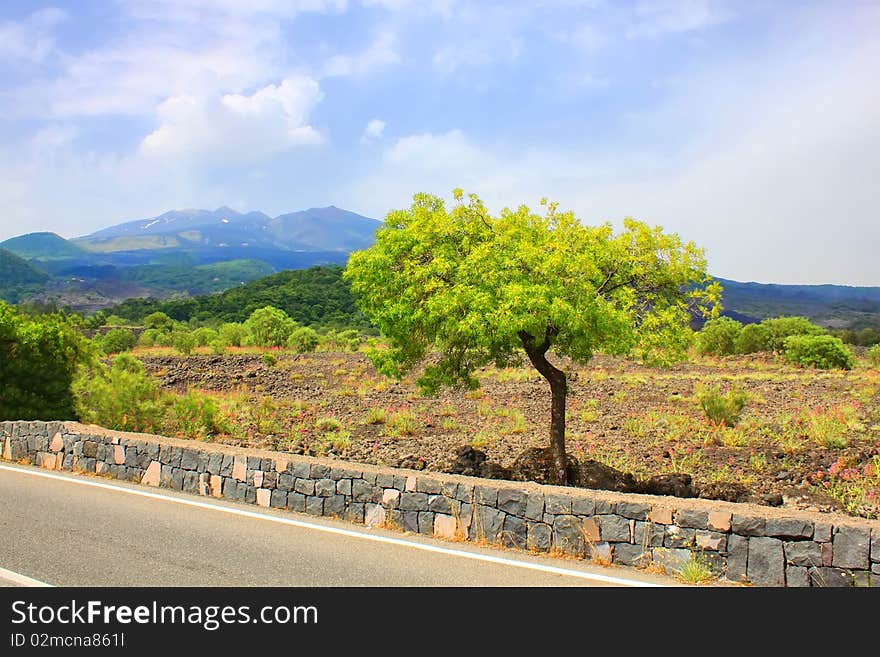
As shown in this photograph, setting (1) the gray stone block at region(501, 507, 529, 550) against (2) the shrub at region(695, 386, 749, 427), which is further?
(2) the shrub at region(695, 386, 749, 427)

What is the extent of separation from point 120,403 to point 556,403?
12.1 meters

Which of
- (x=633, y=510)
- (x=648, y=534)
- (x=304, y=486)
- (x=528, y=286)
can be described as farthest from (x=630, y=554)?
(x=528, y=286)

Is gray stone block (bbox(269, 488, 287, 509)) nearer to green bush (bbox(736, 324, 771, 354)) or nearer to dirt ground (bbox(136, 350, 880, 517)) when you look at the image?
dirt ground (bbox(136, 350, 880, 517))

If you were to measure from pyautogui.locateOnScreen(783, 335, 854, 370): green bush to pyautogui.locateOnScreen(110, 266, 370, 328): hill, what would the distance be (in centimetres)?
5714

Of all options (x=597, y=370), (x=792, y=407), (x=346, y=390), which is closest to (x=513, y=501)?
(x=792, y=407)

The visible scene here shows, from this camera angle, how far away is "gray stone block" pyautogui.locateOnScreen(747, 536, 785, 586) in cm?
625

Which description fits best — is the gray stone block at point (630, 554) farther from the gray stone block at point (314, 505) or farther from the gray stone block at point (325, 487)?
the gray stone block at point (314, 505)

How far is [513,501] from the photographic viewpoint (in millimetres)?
7766

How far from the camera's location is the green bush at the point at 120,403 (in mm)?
19047

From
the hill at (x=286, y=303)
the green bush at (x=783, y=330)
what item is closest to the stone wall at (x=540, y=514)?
the green bush at (x=783, y=330)

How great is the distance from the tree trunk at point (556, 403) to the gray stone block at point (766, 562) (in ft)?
25.4

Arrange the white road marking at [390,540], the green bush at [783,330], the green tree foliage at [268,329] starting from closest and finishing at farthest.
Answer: the white road marking at [390,540] → the green bush at [783,330] → the green tree foliage at [268,329]

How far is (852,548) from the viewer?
5.96 m

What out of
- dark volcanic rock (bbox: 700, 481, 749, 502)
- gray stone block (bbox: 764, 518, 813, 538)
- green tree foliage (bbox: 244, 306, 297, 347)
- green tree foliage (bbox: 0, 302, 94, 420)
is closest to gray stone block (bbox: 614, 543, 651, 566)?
gray stone block (bbox: 764, 518, 813, 538)
